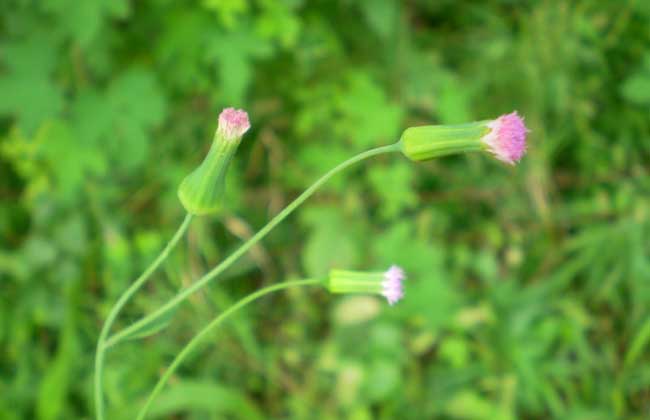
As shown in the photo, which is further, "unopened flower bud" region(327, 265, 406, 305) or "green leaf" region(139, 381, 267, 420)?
"green leaf" region(139, 381, 267, 420)

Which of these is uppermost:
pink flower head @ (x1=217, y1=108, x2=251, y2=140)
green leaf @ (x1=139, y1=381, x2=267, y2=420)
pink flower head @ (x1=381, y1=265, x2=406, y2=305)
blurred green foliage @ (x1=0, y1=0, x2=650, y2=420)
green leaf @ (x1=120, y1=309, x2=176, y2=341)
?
blurred green foliage @ (x1=0, y1=0, x2=650, y2=420)

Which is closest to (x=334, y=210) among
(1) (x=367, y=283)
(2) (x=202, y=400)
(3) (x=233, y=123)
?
(2) (x=202, y=400)

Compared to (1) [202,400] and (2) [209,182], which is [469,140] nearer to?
(2) [209,182]

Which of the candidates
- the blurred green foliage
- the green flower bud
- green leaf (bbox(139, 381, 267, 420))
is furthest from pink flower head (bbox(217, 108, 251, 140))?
green leaf (bbox(139, 381, 267, 420))

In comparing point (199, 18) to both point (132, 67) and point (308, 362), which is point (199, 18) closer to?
point (132, 67)

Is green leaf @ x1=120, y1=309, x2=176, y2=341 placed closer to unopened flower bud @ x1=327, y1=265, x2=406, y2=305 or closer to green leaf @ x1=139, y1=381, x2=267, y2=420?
unopened flower bud @ x1=327, y1=265, x2=406, y2=305

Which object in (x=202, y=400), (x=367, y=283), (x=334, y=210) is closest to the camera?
(x=367, y=283)

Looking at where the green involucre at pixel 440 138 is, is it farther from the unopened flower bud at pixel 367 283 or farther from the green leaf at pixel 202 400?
the green leaf at pixel 202 400
